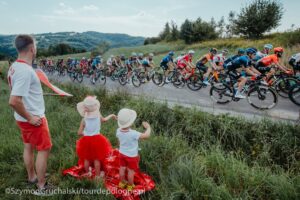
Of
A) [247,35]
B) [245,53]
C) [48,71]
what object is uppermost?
[247,35]

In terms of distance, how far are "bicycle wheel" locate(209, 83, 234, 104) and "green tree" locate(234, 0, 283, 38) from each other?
30588mm

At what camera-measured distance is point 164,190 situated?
363 centimetres

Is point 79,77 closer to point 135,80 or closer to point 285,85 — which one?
point 135,80

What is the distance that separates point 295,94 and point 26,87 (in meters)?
8.21

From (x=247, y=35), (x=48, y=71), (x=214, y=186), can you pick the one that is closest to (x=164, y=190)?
(x=214, y=186)

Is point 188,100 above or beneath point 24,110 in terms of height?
beneath

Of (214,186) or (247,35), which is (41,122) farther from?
(247,35)

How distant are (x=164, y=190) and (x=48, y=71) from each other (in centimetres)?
3491

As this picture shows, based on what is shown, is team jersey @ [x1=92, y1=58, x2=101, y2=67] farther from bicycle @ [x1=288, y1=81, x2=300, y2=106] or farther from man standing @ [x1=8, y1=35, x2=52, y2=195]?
man standing @ [x1=8, y1=35, x2=52, y2=195]

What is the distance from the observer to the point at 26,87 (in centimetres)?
306

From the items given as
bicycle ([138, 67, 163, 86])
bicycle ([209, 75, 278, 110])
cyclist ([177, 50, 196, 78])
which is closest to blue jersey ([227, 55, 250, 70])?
bicycle ([209, 75, 278, 110])

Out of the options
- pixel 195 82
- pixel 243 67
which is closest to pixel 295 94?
pixel 243 67

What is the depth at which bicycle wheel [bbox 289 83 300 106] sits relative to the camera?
8211 millimetres

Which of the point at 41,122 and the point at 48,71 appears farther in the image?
the point at 48,71
